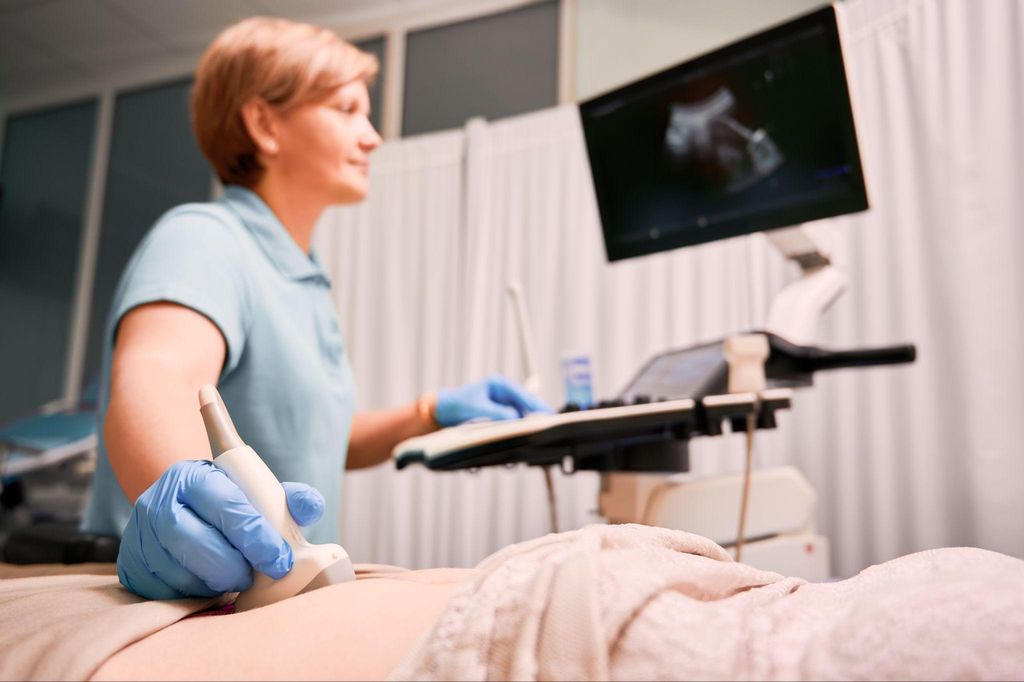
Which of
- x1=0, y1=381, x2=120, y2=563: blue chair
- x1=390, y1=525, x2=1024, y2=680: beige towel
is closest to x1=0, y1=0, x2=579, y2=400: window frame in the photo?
x1=0, y1=381, x2=120, y2=563: blue chair

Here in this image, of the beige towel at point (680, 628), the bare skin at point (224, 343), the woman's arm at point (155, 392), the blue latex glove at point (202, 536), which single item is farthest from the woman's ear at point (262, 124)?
the beige towel at point (680, 628)

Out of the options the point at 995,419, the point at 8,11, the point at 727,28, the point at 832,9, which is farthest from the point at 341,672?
the point at 8,11

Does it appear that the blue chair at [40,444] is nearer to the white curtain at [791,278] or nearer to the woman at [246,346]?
the white curtain at [791,278]

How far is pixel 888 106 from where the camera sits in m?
1.69

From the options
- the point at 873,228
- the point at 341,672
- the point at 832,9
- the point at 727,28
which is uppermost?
the point at 727,28

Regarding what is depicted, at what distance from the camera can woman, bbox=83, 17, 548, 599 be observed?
1.57ft

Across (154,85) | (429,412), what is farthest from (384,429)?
(154,85)

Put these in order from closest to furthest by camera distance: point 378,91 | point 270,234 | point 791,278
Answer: point 270,234, point 791,278, point 378,91

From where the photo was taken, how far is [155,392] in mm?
693

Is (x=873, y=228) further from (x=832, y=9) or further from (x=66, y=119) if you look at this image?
(x=66, y=119)

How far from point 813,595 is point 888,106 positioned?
1.66 meters

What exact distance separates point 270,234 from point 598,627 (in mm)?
952

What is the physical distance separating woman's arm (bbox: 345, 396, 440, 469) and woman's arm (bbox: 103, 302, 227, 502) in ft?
1.71

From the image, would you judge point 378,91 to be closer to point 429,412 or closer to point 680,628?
point 429,412
